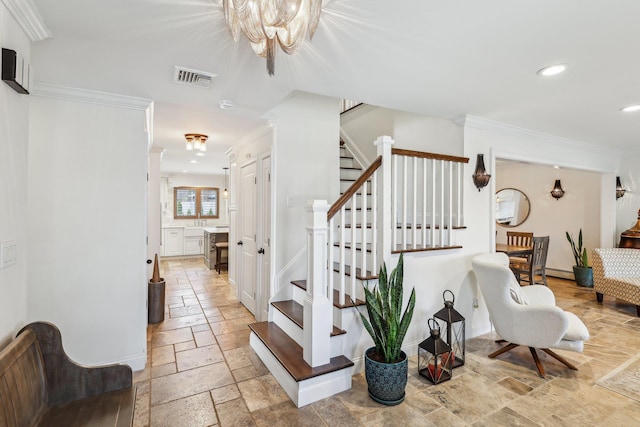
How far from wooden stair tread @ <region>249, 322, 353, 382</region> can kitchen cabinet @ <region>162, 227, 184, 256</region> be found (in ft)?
21.0

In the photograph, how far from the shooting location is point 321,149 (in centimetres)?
349

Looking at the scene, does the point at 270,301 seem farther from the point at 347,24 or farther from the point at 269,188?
the point at 347,24

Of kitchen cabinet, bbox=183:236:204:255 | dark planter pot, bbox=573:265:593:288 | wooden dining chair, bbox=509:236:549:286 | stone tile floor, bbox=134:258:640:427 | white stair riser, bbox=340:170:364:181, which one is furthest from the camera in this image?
kitchen cabinet, bbox=183:236:204:255

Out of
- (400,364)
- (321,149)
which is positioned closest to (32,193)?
(321,149)

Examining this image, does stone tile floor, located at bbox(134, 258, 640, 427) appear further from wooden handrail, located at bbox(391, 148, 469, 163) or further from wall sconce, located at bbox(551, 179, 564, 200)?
wall sconce, located at bbox(551, 179, 564, 200)

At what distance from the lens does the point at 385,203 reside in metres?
2.65

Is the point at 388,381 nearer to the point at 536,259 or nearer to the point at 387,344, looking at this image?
the point at 387,344

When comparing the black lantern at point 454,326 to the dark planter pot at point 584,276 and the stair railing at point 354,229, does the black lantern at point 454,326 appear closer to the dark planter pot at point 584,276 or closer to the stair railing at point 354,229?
the stair railing at point 354,229

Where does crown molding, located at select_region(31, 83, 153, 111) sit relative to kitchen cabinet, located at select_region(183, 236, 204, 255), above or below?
above

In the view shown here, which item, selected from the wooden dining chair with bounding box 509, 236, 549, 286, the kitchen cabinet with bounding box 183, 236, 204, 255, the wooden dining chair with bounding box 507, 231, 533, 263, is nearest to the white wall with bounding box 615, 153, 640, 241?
the wooden dining chair with bounding box 507, 231, 533, 263

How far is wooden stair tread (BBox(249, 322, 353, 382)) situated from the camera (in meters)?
2.24

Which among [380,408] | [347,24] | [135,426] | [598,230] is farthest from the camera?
[598,230]

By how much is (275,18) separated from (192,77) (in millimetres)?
1280

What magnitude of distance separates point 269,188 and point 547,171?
608 cm
